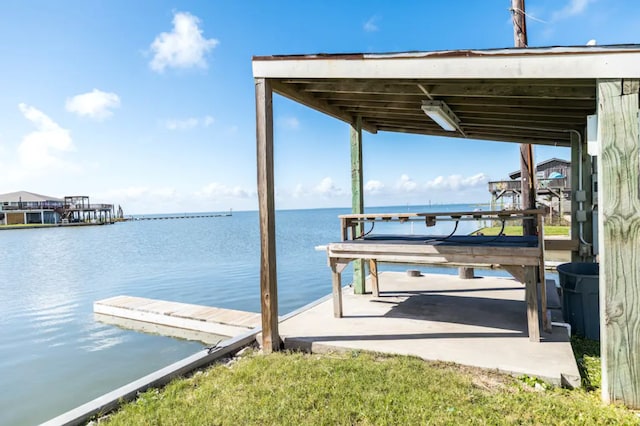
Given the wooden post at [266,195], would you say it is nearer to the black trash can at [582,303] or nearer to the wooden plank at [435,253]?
the wooden plank at [435,253]

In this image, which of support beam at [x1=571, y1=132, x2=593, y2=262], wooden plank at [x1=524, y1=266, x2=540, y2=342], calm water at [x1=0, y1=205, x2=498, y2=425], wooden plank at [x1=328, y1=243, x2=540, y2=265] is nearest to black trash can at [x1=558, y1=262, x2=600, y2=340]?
wooden plank at [x1=524, y1=266, x2=540, y2=342]

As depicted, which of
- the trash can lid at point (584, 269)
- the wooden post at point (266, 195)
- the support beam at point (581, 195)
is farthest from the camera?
the support beam at point (581, 195)

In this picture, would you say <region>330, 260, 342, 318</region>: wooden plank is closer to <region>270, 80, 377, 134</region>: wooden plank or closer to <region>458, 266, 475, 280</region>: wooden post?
<region>270, 80, 377, 134</region>: wooden plank

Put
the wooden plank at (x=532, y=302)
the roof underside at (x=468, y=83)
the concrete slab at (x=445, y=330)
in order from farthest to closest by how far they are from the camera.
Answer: the wooden plank at (x=532, y=302)
the concrete slab at (x=445, y=330)
the roof underside at (x=468, y=83)

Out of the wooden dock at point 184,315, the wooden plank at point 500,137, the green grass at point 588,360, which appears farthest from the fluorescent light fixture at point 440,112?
the wooden dock at point 184,315

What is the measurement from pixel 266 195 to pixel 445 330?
2.38 metres

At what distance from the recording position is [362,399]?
2.56m

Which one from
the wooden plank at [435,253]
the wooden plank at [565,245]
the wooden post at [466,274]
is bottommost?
the wooden post at [466,274]

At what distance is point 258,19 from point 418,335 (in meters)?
10.5

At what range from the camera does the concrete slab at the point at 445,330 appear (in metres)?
3.06

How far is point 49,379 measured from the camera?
4926 mm

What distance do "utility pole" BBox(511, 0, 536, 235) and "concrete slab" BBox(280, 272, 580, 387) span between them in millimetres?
1994

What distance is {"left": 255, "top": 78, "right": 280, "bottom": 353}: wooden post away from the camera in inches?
139

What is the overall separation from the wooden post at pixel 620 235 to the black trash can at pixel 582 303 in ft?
4.74
